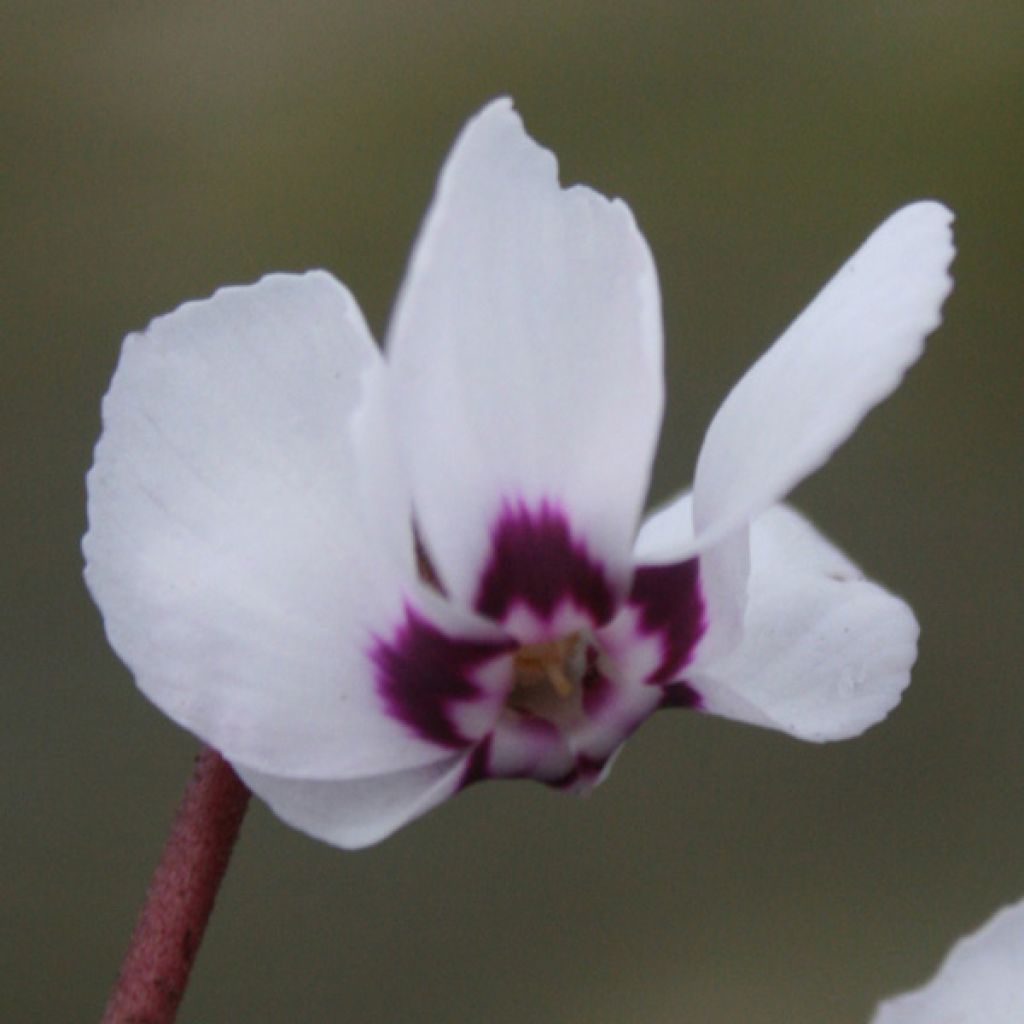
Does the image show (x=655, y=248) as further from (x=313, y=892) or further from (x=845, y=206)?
(x=313, y=892)

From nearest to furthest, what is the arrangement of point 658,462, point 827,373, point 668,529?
point 827,373 → point 668,529 → point 658,462

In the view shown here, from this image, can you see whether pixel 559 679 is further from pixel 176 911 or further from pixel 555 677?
pixel 176 911

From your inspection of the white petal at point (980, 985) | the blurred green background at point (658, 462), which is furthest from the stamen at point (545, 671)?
the blurred green background at point (658, 462)

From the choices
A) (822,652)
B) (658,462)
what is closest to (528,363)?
(822,652)

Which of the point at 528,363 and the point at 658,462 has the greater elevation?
the point at 528,363

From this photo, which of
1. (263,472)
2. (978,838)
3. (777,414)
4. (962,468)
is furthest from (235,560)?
(962,468)

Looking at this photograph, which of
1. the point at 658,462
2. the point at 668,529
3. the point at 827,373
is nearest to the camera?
the point at 827,373
